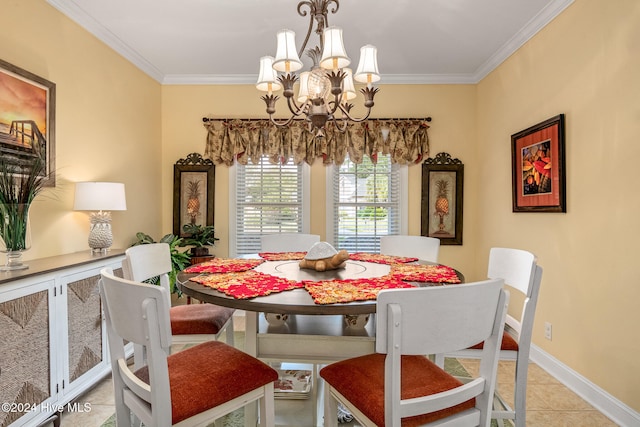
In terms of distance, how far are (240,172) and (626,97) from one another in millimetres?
3487

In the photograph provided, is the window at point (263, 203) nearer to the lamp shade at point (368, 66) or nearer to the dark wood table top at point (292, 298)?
the lamp shade at point (368, 66)

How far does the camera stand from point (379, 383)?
124cm

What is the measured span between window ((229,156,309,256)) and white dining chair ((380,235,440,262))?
1575 millimetres

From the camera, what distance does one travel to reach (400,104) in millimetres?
4164

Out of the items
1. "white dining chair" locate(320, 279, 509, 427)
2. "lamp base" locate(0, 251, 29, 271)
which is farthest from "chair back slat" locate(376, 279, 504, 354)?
"lamp base" locate(0, 251, 29, 271)

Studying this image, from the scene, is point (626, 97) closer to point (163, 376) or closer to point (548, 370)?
point (548, 370)

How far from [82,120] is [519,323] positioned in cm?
332

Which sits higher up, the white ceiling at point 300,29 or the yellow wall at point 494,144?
the white ceiling at point 300,29

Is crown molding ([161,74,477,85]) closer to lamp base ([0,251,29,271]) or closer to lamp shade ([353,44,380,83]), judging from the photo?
lamp shade ([353,44,380,83])

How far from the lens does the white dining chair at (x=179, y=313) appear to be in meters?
1.89

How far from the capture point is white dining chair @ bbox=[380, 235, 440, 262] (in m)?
2.69

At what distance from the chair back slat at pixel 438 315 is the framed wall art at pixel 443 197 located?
10.4 feet

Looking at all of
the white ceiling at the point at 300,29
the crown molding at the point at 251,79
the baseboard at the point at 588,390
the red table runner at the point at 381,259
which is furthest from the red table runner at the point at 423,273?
the crown molding at the point at 251,79

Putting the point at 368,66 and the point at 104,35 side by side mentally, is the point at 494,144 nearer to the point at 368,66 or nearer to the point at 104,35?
the point at 368,66
